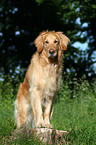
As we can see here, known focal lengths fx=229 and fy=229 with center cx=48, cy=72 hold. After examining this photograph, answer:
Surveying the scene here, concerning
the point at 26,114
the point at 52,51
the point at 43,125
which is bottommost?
the point at 43,125

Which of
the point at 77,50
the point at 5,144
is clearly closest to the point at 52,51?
the point at 5,144

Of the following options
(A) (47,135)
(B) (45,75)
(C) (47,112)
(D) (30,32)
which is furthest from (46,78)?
(D) (30,32)

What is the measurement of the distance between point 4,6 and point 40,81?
785 centimetres

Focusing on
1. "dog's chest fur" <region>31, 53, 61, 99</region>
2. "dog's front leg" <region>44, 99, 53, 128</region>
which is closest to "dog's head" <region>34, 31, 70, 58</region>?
"dog's chest fur" <region>31, 53, 61, 99</region>

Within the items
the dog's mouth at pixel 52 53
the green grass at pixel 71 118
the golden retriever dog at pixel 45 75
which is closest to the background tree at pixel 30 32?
the green grass at pixel 71 118

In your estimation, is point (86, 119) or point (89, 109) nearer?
point (86, 119)

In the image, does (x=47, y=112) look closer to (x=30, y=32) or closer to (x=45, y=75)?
(x=45, y=75)

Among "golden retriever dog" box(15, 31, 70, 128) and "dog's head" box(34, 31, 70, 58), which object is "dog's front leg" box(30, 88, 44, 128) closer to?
"golden retriever dog" box(15, 31, 70, 128)

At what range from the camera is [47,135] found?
13.6ft

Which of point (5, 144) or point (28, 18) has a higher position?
point (28, 18)

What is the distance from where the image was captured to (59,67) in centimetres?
454

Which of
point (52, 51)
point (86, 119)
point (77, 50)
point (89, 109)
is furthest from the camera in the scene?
point (77, 50)

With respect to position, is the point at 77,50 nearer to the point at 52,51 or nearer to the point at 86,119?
the point at 86,119

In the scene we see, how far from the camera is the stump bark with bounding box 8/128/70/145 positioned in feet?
13.5
